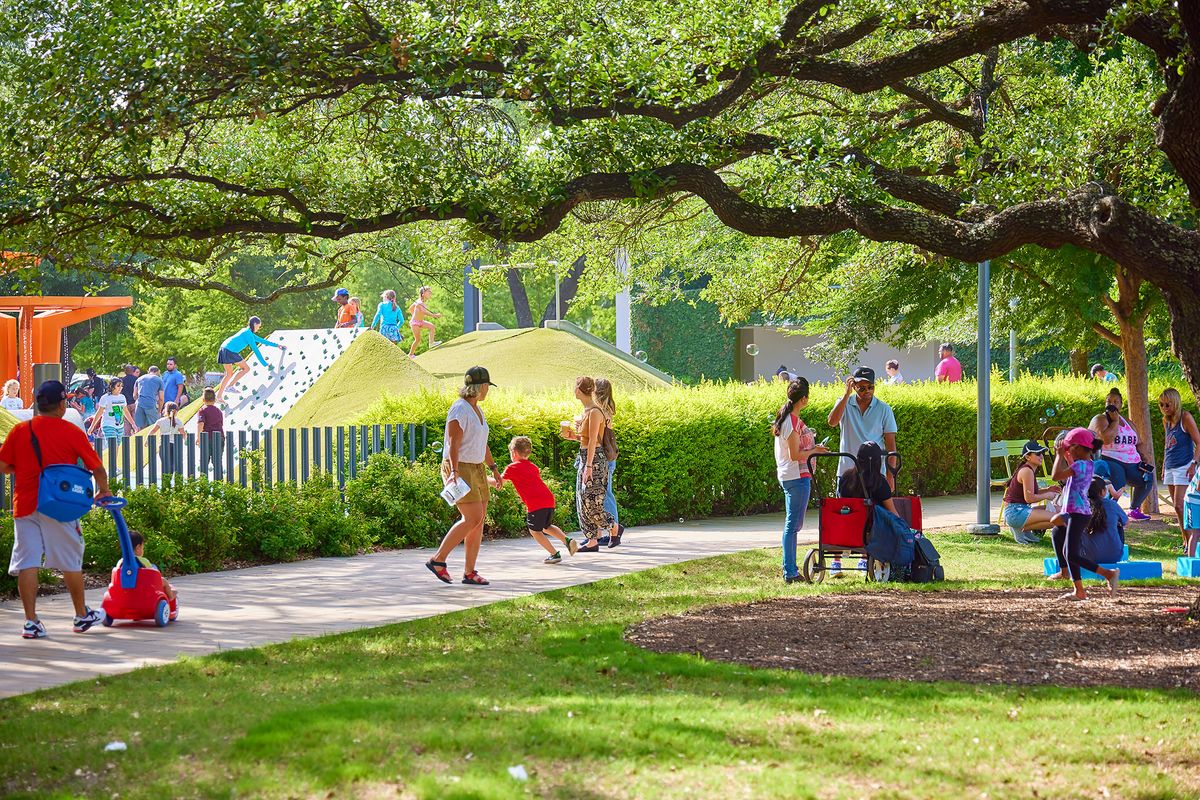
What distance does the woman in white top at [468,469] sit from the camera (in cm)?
1060

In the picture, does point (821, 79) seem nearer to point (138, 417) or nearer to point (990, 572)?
point (990, 572)

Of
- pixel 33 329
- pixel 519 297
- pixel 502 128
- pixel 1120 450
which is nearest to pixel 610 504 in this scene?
pixel 502 128

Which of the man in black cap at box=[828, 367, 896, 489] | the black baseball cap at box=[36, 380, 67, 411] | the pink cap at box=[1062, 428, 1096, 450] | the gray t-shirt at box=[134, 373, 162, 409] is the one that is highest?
the gray t-shirt at box=[134, 373, 162, 409]

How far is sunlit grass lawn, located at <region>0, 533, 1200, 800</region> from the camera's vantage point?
194 inches

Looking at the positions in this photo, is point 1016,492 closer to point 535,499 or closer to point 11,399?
point 535,499

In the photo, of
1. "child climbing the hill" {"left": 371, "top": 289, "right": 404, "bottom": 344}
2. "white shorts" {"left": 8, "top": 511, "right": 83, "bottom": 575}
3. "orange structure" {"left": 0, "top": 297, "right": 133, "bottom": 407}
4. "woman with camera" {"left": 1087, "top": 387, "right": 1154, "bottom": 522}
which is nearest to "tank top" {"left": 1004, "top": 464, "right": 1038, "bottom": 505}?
"woman with camera" {"left": 1087, "top": 387, "right": 1154, "bottom": 522}

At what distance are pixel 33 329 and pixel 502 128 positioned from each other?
55.0 feet

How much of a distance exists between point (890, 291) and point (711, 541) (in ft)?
13.9

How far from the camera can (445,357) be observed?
22.8m

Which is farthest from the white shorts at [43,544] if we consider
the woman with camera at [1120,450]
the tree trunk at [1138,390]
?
the tree trunk at [1138,390]

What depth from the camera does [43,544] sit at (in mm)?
8516

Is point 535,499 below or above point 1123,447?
below

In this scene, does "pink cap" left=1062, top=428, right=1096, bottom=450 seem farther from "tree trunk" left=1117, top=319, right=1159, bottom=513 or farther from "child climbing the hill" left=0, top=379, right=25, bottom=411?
"child climbing the hill" left=0, top=379, right=25, bottom=411

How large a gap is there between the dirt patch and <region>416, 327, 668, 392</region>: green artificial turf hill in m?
11.2
